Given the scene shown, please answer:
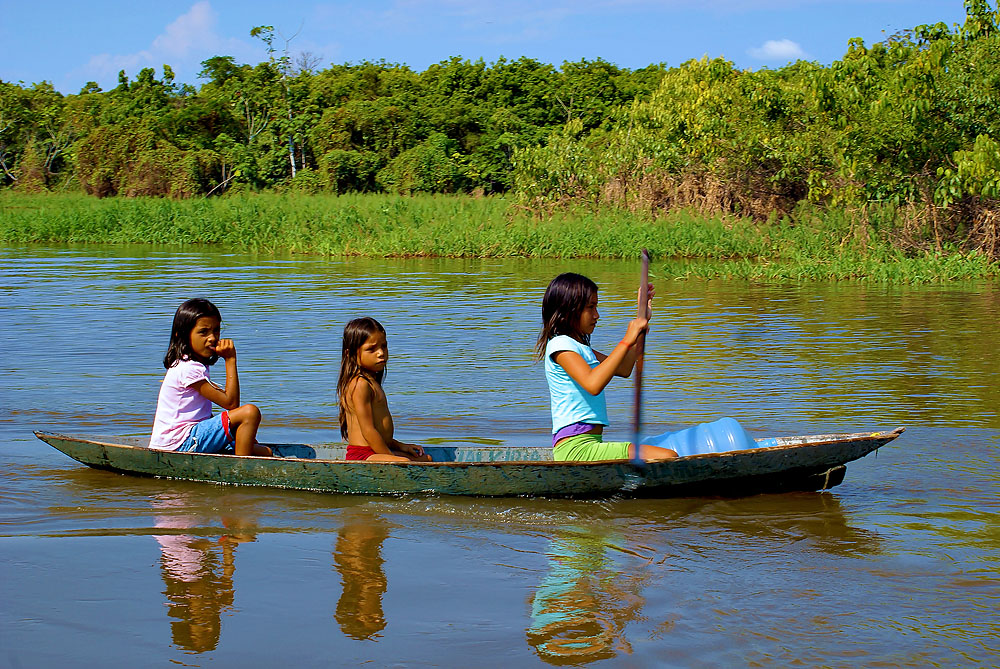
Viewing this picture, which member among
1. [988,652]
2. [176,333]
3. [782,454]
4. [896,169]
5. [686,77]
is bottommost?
[988,652]

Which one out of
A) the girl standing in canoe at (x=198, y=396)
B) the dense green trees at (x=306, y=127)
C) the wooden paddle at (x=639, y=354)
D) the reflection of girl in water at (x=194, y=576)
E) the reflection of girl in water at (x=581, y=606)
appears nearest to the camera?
the reflection of girl in water at (x=581, y=606)

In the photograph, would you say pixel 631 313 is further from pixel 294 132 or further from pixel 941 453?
pixel 294 132

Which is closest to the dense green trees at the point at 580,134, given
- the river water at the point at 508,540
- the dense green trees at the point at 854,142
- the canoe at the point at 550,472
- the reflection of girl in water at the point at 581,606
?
the dense green trees at the point at 854,142

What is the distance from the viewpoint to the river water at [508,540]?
3.65m

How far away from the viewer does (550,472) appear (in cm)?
516

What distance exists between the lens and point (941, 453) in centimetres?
630

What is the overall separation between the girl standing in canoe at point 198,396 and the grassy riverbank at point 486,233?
12064mm

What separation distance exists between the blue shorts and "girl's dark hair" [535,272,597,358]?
1.81 metres

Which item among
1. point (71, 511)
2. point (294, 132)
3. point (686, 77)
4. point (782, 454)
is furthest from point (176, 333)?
point (294, 132)

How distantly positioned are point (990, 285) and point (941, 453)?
9.66 meters

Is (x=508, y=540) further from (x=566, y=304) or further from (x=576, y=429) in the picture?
(x=566, y=304)

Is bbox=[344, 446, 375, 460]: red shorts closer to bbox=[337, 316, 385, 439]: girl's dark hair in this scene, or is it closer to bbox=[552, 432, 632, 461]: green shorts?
bbox=[337, 316, 385, 439]: girl's dark hair

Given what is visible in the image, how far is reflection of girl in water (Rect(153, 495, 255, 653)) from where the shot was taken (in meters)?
3.75

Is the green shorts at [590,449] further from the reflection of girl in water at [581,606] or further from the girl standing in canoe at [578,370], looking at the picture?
the reflection of girl in water at [581,606]
